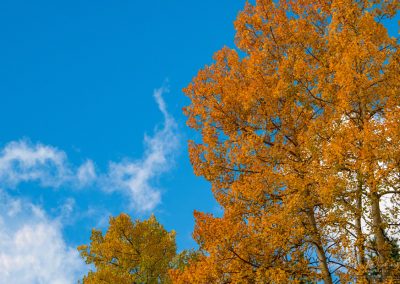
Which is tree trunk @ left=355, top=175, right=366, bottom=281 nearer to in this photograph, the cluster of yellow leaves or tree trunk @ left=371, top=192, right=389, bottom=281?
tree trunk @ left=371, top=192, right=389, bottom=281

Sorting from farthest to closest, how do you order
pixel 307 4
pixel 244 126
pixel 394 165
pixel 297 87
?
pixel 307 4 < pixel 244 126 < pixel 297 87 < pixel 394 165

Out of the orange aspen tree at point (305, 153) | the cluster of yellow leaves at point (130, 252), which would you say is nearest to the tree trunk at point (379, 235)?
the orange aspen tree at point (305, 153)

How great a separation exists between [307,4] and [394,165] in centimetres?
601

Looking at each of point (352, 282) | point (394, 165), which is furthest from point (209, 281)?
point (394, 165)

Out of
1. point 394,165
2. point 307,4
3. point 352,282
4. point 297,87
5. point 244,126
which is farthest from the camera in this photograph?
point 307,4

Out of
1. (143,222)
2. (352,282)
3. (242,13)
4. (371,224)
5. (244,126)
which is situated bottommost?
(352,282)

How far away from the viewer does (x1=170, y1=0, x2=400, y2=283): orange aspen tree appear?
908 centimetres

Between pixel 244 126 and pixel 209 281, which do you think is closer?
pixel 209 281

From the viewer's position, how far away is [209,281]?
991cm

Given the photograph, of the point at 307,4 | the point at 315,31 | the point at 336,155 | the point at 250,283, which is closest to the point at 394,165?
the point at 336,155

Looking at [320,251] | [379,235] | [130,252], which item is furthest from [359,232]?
[130,252]

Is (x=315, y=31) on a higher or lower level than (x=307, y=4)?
lower

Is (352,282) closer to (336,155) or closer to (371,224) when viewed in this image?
(371,224)

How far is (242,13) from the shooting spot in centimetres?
1305
